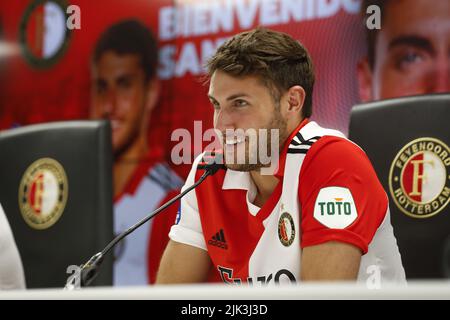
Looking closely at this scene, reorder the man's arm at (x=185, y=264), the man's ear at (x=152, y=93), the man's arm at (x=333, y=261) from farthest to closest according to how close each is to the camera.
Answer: the man's ear at (x=152, y=93), the man's arm at (x=185, y=264), the man's arm at (x=333, y=261)

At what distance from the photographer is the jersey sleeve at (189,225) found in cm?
115

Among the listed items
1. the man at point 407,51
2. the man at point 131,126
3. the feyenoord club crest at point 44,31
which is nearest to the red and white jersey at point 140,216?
the man at point 131,126

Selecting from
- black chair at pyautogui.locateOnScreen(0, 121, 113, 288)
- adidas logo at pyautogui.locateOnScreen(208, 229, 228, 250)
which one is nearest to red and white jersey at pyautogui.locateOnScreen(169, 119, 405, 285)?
adidas logo at pyautogui.locateOnScreen(208, 229, 228, 250)

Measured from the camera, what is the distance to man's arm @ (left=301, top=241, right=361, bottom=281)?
896 mm

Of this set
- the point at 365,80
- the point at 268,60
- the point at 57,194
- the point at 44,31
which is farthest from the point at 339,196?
the point at 44,31

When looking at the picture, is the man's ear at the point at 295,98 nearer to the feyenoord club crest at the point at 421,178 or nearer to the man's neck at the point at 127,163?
the feyenoord club crest at the point at 421,178

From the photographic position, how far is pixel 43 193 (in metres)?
1.28

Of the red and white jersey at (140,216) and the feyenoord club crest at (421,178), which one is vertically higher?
the feyenoord club crest at (421,178)

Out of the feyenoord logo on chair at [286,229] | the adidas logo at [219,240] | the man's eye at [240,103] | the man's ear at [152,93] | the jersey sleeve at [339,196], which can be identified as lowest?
the adidas logo at [219,240]

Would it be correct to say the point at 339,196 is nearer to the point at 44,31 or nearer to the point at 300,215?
the point at 300,215

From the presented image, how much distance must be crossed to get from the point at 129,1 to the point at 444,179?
1843 mm

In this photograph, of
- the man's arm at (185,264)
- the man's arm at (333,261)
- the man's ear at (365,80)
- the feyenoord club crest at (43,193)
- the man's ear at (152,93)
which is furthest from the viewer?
the man's ear at (152,93)

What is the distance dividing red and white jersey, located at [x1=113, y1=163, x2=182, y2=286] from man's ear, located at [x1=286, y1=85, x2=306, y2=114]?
1.15 metres
